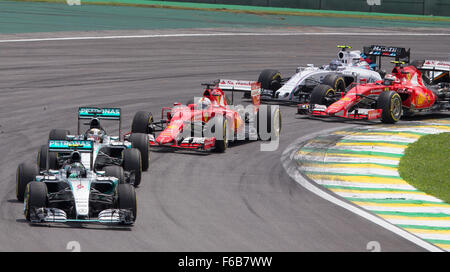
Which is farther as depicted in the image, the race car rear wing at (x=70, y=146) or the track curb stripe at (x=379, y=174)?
the race car rear wing at (x=70, y=146)

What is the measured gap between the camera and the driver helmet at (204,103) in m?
22.7

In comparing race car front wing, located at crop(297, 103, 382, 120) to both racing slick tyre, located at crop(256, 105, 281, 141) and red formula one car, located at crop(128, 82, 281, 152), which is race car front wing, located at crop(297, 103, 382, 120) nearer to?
red formula one car, located at crop(128, 82, 281, 152)

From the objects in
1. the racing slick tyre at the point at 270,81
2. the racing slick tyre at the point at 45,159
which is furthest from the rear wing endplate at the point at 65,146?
the racing slick tyre at the point at 270,81

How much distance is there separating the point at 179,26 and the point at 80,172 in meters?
40.8

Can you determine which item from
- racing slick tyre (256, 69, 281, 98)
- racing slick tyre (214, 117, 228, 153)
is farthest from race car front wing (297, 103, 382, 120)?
racing slick tyre (214, 117, 228, 153)

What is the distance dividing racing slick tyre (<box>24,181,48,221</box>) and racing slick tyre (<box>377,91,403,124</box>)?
15.0 m

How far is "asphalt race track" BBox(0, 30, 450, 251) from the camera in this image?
14.2 m

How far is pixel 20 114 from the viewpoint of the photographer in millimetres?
26453

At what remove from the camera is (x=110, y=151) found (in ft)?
61.8

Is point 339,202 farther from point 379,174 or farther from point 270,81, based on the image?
point 270,81

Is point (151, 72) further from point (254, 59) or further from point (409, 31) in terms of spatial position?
point (409, 31)

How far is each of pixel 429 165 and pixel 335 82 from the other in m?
9.09

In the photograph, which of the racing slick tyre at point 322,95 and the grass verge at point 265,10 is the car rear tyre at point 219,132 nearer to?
the racing slick tyre at point 322,95

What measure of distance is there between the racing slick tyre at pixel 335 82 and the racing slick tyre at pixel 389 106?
8.95 ft
